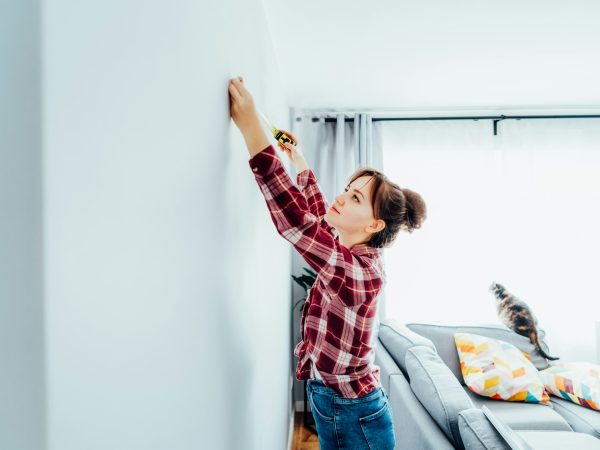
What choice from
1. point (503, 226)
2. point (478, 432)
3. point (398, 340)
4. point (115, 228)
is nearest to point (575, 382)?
point (398, 340)

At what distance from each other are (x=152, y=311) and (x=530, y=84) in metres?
3.03

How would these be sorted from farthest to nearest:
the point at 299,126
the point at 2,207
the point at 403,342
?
the point at 299,126
the point at 403,342
the point at 2,207

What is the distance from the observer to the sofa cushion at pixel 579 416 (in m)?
2.14

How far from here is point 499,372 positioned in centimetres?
241

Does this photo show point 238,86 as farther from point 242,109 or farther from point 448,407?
point 448,407

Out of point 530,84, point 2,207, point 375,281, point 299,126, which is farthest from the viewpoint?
point 299,126

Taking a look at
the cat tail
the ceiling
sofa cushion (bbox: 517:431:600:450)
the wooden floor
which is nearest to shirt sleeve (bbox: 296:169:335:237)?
the ceiling

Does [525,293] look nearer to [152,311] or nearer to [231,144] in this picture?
[231,144]

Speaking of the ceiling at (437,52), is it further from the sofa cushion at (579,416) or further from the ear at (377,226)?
the sofa cushion at (579,416)

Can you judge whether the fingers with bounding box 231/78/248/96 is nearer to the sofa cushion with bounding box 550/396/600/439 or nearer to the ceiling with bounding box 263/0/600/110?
the ceiling with bounding box 263/0/600/110

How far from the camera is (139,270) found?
1.54 feet

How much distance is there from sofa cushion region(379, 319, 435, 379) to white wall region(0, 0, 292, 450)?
1464 mm

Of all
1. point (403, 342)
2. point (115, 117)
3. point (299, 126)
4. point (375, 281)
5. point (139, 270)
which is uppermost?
point (299, 126)

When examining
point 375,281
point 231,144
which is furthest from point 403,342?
point 231,144
